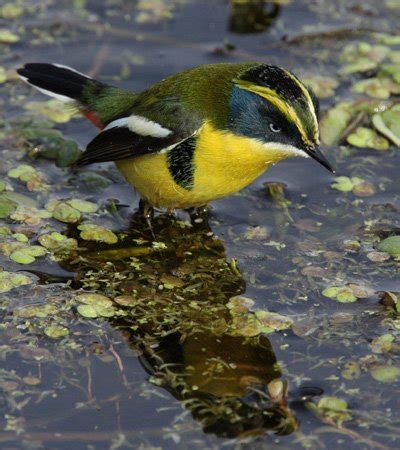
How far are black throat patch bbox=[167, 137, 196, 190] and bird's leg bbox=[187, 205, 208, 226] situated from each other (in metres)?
0.83

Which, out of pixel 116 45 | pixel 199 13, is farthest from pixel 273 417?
pixel 199 13

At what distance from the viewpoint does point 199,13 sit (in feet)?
34.6

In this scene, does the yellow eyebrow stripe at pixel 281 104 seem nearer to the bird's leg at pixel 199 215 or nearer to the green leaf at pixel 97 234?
the bird's leg at pixel 199 215

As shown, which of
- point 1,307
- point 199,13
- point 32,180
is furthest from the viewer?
point 199,13

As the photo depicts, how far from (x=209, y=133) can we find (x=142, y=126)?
62 cm

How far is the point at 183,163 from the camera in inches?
267

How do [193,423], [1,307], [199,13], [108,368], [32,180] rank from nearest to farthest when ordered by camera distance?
[193,423] < [108,368] < [1,307] < [32,180] < [199,13]

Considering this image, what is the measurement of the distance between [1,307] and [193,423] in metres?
1.71

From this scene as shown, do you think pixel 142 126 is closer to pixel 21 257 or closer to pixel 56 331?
pixel 21 257

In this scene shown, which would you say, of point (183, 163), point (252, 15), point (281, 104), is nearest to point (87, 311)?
point (183, 163)

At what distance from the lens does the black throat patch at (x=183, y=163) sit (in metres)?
6.74

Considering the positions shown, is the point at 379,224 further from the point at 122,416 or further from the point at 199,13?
the point at 199,13

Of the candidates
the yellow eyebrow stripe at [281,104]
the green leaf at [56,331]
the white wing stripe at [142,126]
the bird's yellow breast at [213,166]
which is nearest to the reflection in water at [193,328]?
the green leaf at [56,331]

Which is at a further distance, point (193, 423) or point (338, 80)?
point (338, 80)
